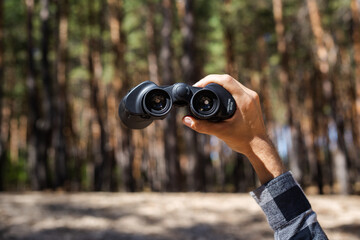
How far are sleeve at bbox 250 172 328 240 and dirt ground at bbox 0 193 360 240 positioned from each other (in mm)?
4190

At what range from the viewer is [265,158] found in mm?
1206

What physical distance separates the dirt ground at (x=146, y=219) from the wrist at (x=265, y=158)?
4.22 meters

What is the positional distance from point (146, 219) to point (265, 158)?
5092mm

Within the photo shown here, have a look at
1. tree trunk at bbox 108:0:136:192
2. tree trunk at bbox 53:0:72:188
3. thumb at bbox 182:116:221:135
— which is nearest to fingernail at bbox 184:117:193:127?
thumb at bbox 182:116:221:135

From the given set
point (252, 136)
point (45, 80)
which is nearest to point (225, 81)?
point (252, 136)

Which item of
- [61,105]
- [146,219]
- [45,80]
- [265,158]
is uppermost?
[45,80]

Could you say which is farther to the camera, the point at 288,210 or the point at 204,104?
the point at 204,104

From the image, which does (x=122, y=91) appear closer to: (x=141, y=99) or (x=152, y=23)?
(x=152, y=23)

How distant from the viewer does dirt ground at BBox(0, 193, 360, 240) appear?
16.8 ft

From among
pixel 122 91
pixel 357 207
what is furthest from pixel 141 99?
pixel 122 91

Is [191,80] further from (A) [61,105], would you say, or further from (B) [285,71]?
(A) [61,105]

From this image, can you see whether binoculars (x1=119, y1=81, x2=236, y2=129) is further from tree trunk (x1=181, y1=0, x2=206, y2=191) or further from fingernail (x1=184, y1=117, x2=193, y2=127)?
tree trunk (x1=181, y1=0, x2=206, y2=191)

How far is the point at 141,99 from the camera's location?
1.52 m

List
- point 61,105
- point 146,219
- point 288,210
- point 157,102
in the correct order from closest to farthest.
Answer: point 288,210 < point 157,102 < point 146,219 < point 61,105
